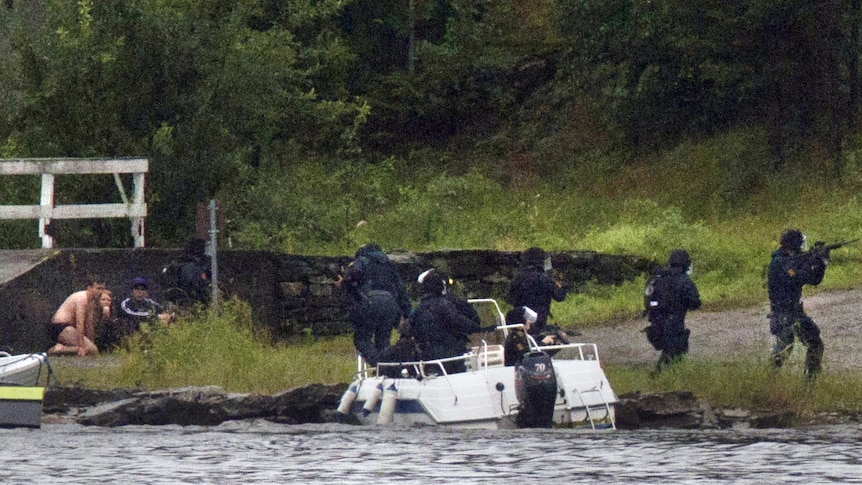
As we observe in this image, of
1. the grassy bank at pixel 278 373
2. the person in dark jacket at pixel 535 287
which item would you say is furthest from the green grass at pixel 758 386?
the person in dark jacket at pixel 535 287

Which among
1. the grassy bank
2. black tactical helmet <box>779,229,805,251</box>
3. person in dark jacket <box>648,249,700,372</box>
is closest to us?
the grassy bank

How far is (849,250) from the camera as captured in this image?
27.9 m

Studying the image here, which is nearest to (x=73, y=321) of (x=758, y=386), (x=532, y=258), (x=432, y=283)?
(x=532, y=258)

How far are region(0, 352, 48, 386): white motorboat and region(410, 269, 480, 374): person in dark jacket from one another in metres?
4.03

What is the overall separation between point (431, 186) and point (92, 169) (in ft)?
45.8

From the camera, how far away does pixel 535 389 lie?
49.8ft

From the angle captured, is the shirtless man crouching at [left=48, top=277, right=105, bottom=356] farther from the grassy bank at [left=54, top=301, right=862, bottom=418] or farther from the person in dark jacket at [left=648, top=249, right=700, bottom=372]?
the person in dark jacket at [left=648, top=249, right=700, bottom=372]

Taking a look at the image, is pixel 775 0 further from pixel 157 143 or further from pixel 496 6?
pixel 157 143

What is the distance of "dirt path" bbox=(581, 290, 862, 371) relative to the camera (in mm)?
20828

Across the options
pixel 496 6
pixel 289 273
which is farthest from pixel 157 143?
pixel 496 6

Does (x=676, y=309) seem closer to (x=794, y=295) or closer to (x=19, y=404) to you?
(x=794, y=295)

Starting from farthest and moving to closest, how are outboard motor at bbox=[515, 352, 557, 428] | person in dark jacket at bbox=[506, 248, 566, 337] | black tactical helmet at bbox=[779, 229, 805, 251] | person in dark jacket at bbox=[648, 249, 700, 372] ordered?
person in dark jacket at bbox=[506, 248, 566, 337]
person in dark jacket at bbox=[648, 249, 700, 372]
black tactical helmet at bbox=[779, 229, 805, 251]
outboard motor at bbox=[515, 352, 557, 428]

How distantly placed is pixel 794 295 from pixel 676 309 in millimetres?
1262

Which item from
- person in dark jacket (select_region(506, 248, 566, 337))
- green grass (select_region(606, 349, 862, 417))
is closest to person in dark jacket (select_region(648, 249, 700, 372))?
green grass (select_region(606, 349, 862, 417))
